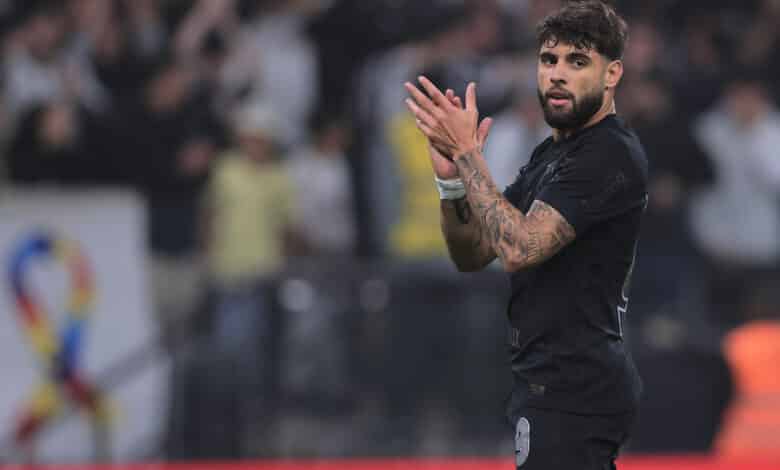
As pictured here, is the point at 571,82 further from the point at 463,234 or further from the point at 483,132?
the point at 463,234

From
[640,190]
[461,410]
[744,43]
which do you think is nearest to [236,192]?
[461,410]

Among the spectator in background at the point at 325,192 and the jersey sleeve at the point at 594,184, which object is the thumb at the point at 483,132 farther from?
the spectator in background at the point at 325,192

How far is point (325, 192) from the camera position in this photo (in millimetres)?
10719

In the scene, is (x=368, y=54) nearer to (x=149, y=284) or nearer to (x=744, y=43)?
(x=149, y=284)

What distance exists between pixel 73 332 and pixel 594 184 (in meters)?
6.03

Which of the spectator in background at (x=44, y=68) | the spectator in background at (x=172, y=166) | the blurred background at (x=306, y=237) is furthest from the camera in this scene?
the spectator in background at (x=44, y=68)

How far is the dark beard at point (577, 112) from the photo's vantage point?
186 inches

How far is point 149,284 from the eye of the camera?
10297mm

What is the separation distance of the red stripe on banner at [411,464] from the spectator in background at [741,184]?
155 cm

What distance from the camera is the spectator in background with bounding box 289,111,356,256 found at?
10664 mm

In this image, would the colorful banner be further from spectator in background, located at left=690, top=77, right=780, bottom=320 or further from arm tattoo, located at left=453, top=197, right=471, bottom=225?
arm tattoo, located at left=453, top=197, right=471, bottom=225

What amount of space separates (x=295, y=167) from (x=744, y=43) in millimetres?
3785

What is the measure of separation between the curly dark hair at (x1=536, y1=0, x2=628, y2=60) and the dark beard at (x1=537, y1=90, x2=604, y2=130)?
0.14 metres

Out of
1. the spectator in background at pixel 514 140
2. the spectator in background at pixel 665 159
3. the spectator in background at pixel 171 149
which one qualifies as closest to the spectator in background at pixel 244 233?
the spectator in background at pixel 171 149
